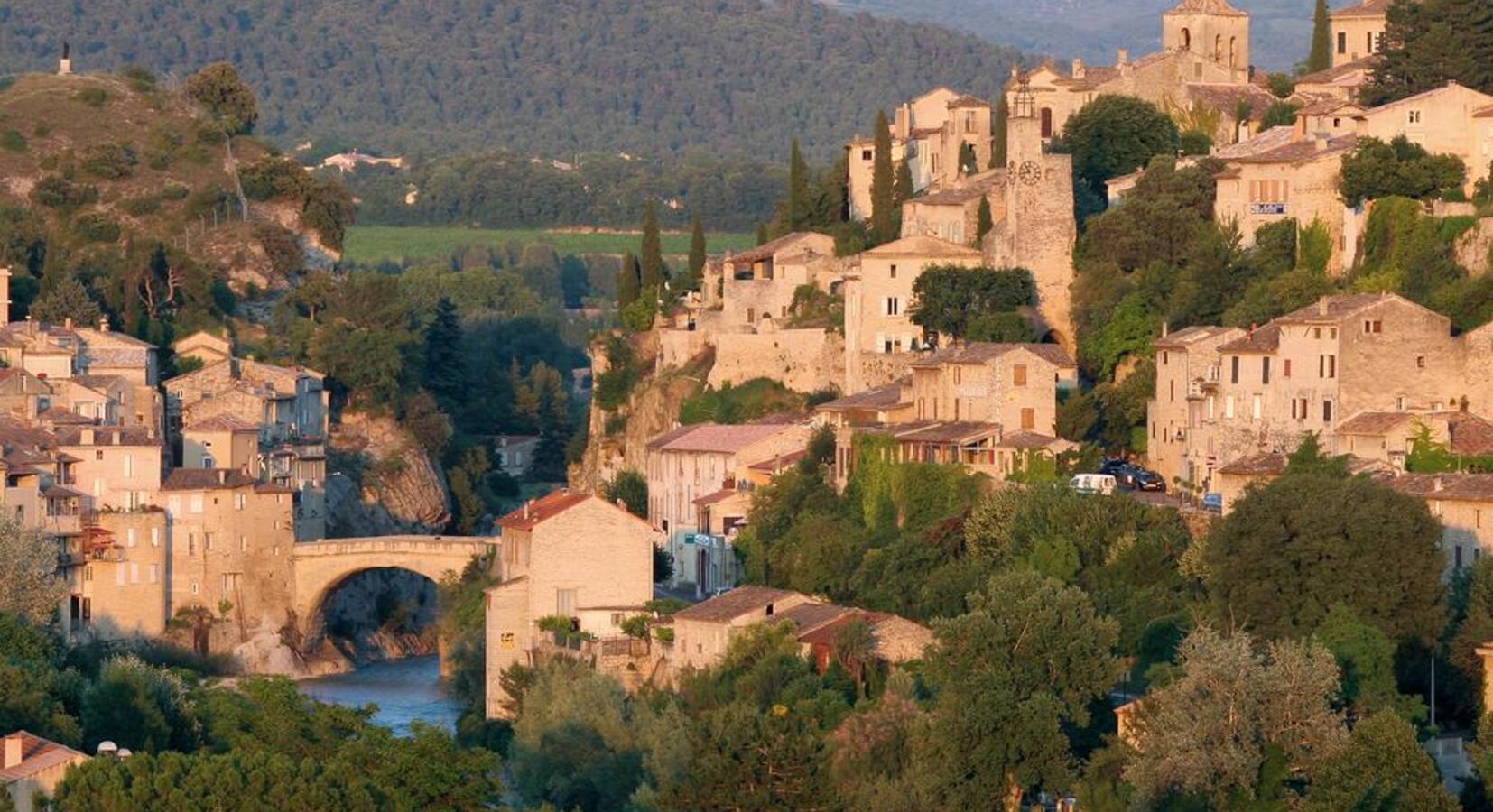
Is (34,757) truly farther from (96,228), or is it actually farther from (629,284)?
(96,228)

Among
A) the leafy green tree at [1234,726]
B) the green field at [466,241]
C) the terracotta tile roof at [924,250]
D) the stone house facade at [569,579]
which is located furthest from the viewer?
the green field at [466,241]

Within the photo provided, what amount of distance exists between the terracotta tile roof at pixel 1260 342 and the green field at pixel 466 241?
304ft

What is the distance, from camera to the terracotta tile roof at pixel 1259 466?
62125mm

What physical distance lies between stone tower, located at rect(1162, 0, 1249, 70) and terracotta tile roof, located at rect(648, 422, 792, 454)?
1651 centimetres

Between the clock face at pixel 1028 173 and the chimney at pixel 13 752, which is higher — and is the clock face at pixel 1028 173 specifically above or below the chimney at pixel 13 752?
above

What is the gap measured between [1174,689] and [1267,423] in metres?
11.6

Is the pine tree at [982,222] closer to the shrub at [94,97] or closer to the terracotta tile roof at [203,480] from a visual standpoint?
the terracotta tile roof at [203,480]

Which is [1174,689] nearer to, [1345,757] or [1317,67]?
[1345,757]

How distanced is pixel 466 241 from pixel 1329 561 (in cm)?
12846

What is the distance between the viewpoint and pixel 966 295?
75562 millimetres

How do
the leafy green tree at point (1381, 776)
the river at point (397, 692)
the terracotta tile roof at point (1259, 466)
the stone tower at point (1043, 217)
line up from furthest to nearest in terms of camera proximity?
the stone tower at point (1043, 217)
the river at point (397, 692)
the terracotta tile roof at point (1259, 466)
the leafy green tree at point (1381, 776)

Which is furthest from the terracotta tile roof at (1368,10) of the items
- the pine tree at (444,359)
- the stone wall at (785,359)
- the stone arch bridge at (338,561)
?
the pine tree at (444,359)

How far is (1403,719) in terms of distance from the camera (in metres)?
52.1

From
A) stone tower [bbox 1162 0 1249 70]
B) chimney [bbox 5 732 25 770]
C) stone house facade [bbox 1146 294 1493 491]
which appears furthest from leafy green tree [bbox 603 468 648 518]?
chimney [bbox 5 732 25 770]
